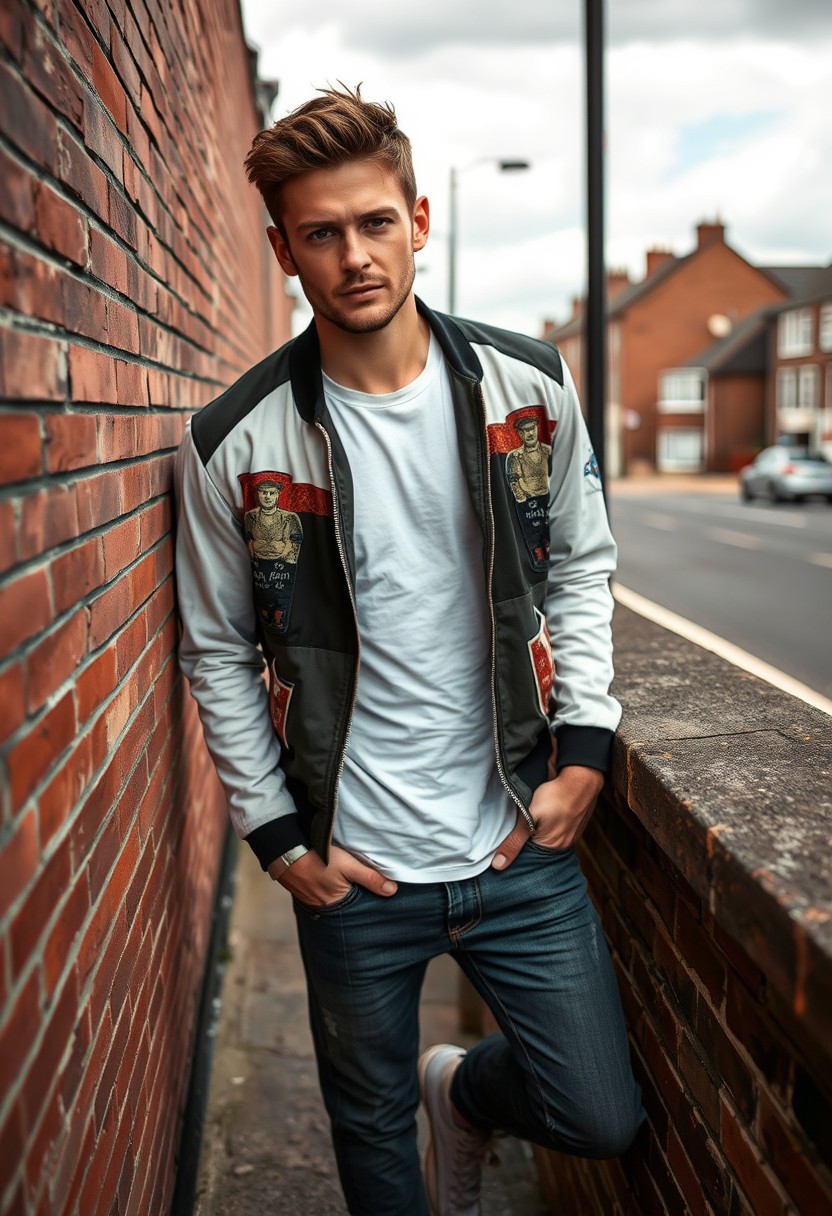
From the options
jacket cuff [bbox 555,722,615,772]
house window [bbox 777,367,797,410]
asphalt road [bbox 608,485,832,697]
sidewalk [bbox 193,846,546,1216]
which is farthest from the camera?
house window [bbox 777,367,797,410]

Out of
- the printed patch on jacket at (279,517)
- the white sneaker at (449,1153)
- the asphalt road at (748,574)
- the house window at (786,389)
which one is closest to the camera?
the printed patch on jacket at (279,517)

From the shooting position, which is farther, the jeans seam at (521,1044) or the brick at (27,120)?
the jeans seam at (521,1044)

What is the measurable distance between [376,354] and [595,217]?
2.72m

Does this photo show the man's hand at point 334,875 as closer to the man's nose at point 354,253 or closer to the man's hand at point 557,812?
the man's hand at point 557,812

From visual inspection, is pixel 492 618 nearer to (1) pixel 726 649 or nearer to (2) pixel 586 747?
(2) pixel 586 747

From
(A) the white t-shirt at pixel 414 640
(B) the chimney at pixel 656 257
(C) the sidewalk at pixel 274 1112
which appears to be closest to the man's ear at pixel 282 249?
(A) the white t-shirt at pixel 414 640

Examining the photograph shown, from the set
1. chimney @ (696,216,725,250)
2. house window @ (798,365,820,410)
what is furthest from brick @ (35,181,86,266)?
chimney @ (696,216,725,250)

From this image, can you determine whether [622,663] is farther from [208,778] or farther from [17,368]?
[17,368]

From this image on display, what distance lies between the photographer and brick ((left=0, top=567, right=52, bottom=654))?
3.81 ft

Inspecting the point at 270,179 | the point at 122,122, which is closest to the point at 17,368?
the point at 122,122

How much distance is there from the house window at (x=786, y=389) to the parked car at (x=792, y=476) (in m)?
21.5

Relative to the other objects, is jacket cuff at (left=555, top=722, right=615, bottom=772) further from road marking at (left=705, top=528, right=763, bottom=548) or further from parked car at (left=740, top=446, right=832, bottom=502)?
parked car at (left=740, top=446, right=832, bottom=502)

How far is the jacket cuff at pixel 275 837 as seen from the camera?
7.49 feet

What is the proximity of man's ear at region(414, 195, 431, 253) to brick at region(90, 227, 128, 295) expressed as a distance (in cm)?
70
